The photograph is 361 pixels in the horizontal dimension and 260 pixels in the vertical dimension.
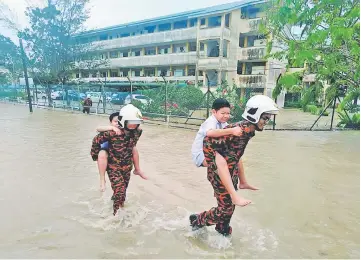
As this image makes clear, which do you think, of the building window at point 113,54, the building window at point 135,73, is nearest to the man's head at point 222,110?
the building window at point 135,73

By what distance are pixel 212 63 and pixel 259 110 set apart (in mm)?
27021

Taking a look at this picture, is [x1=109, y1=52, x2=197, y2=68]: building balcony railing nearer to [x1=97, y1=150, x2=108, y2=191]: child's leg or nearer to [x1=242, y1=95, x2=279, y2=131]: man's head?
[x1=97, y1=150, x2=108, y2=191]: child's leg

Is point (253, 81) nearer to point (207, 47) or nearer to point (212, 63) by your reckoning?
point (212, 63)

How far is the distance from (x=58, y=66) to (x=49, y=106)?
4043 mm

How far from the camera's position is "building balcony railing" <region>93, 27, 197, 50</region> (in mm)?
30600

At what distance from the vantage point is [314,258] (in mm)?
2939

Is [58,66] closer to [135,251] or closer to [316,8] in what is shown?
[316,8]

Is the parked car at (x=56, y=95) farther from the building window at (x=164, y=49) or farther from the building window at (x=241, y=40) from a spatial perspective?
the building window at (x=241, y=40)

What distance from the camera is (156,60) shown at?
33.6 meters

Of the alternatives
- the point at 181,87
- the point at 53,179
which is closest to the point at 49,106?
the point at 181,87

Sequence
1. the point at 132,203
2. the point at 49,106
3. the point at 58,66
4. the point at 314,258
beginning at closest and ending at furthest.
A: the point at 314,258 < the point at 132,203 < the point at 49,106 < the point at 58,66

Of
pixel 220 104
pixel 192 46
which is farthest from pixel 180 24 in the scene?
pixel 220 104

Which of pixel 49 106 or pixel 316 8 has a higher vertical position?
pixel 316 8

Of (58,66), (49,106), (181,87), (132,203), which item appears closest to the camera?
(132,203)
